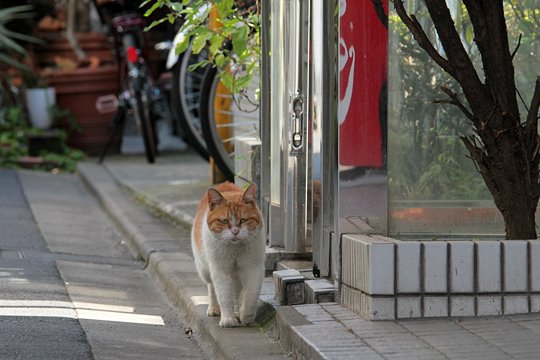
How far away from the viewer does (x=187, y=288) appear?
679cm

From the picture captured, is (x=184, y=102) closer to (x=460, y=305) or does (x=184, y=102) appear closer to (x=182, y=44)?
(x=182, y=44)

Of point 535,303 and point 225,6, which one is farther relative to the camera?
point 225,6

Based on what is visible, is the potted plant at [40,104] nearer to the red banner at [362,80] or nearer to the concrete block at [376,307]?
the red banner at [362,80]

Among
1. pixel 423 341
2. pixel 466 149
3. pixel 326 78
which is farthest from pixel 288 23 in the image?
pixel 423 341

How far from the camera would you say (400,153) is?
18.4 ft

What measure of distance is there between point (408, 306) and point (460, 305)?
23 centimetres

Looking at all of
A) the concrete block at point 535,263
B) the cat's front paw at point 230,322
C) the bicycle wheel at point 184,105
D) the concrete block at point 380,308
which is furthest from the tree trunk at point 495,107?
the bicycle wheel at point 184,105

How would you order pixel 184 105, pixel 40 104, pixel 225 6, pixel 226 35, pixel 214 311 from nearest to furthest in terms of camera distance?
pixel 214 311 → pixel 225 6 → pixel 226 35 → pixel 184 105 → pixel 40 104

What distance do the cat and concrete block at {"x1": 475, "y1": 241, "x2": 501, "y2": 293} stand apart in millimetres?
1072

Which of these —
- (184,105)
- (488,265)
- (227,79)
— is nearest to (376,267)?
(488,265)

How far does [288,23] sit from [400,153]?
1247mm

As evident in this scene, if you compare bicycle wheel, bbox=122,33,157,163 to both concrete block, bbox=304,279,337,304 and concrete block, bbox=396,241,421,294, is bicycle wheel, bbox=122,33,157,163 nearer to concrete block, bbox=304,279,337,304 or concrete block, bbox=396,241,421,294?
concrete block, bbox=304,279,337,304

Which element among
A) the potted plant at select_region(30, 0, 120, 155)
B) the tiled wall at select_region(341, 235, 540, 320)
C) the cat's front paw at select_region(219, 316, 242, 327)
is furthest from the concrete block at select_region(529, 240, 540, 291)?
the potted plant at select_region(30, 0, 120, 155)

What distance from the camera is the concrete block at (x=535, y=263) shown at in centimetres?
508
